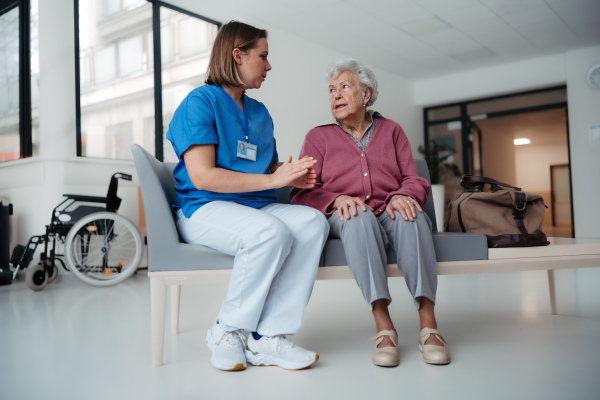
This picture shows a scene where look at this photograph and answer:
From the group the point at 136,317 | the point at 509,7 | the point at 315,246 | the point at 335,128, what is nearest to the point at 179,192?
the point at 315,246

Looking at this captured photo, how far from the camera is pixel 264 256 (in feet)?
4.54

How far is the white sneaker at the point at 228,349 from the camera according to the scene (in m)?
1.42

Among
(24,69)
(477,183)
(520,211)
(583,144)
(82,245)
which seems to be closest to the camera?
(520,211)

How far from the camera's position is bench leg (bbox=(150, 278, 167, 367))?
1.48 meters

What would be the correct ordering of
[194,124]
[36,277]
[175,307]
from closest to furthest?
[194,124], [175,307], [36,277]

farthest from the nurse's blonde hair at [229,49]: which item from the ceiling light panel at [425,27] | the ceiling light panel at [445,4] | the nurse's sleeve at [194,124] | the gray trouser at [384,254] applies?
the ceiling light panel at [425,27]

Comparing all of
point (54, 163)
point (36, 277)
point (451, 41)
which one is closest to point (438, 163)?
point (451, 41)

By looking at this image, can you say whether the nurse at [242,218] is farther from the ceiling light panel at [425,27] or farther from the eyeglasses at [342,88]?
the ceiling light panel at [425,27]

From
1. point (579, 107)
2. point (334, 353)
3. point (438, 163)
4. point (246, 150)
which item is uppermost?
point (579, 107)

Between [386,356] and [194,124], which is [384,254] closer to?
[386,356]

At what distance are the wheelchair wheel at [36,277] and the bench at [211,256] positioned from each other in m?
2.12

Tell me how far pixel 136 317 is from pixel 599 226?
6504mm

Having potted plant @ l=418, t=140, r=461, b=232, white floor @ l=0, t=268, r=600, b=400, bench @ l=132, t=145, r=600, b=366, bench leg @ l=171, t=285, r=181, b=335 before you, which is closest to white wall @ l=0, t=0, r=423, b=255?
white floor @ l=0, t=268, r=600, b=400

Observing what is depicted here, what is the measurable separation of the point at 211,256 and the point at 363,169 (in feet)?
2.12
